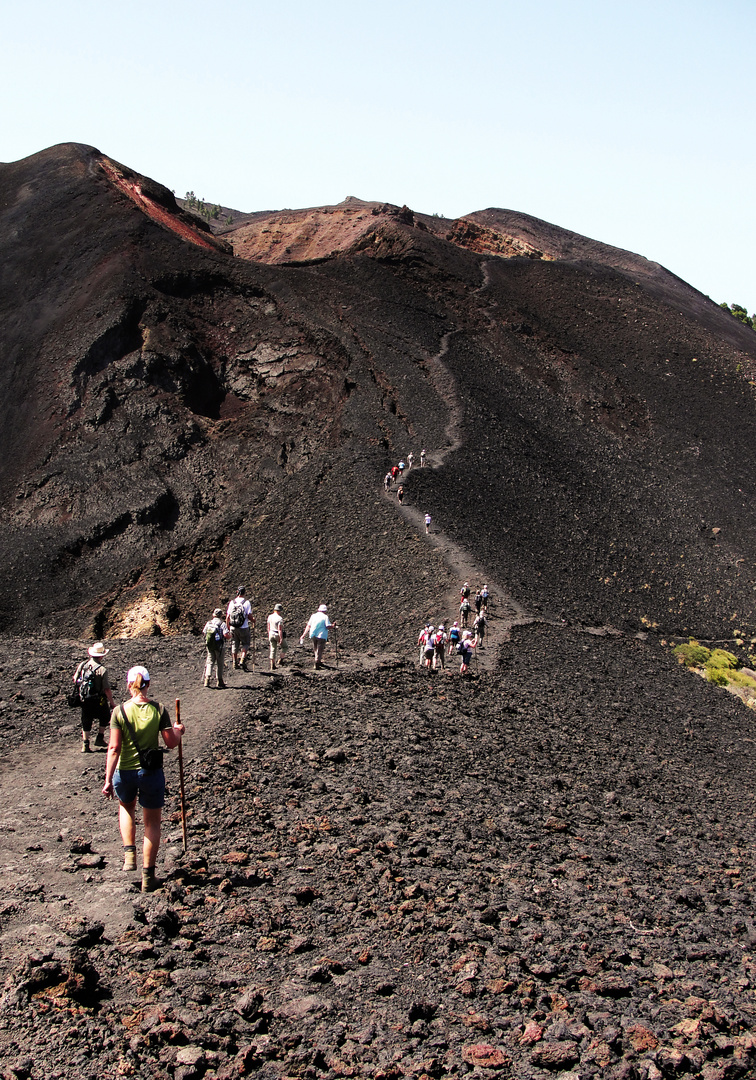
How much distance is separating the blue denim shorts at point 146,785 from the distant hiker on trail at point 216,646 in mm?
7098

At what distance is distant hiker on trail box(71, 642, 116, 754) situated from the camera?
37.4 feet

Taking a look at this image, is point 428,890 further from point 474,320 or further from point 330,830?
point 474,320

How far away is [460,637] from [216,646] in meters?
7.15

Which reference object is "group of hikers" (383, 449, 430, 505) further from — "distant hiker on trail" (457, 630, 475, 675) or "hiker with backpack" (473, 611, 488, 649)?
"distant hiker on trail" (457, 630, 475, 675)

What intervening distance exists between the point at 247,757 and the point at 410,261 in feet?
156

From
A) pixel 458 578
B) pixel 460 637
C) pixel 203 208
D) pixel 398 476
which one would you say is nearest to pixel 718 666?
pixel 458 578

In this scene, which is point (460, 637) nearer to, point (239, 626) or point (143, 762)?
point (239, 626)

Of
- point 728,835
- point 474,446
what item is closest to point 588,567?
point 474,446

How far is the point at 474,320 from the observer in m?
50.6

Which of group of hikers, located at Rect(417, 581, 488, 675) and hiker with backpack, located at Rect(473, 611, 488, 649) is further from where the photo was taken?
hiker with backpack, located at Rect(473, 611, 488, 649)

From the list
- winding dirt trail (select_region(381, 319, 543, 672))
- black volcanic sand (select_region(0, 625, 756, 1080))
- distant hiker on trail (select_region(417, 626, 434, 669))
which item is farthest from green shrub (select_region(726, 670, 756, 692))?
black volcanic sand (select_region(0, 625, 756, 1080))

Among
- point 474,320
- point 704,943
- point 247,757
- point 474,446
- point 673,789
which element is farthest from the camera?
point 474,320

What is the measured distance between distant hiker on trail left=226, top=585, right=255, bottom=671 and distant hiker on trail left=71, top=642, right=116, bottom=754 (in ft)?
15.3

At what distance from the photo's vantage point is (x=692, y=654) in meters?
27.0
